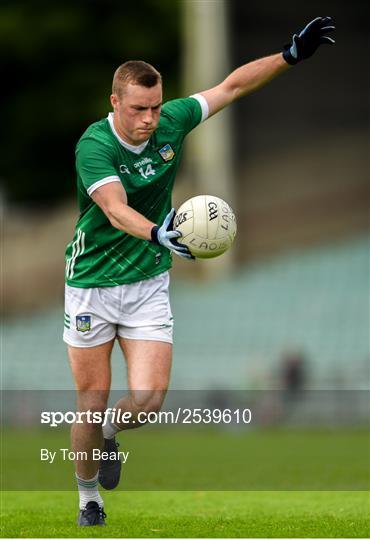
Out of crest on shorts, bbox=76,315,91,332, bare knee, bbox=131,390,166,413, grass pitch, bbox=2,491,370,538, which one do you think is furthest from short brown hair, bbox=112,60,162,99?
grass pitch, bbox=2,491,370,538

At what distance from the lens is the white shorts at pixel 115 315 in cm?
830

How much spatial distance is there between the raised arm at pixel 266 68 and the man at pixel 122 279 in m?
0.41

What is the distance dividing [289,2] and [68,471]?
1699 cm

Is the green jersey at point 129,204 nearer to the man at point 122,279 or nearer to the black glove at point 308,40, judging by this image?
the man at point 122,279

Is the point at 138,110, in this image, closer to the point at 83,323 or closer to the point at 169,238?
the point at 169,238

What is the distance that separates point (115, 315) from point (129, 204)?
27.6 inches

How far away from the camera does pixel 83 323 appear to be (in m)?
8.28

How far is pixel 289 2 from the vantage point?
94.7 ft

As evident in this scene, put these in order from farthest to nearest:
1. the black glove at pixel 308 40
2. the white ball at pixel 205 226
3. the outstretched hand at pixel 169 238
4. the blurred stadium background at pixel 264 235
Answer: the blurred stadium background at pixel 264 235, the black glove at pixel 308 40, the white ball at pixel 205 226, the outstretched hand at pixel 169 238

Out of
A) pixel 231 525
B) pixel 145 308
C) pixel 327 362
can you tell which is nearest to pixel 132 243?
pixel 145 308

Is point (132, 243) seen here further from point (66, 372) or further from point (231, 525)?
point (66, 372)

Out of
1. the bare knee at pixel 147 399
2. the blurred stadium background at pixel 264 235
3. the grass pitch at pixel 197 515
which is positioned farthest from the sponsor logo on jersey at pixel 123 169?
the blurred stadium background at pixel 264 235

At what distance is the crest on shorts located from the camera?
8281 millimetres

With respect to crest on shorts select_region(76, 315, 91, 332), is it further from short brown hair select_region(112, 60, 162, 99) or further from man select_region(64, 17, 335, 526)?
short brown hair select_region(112, 60, 162, 99)
